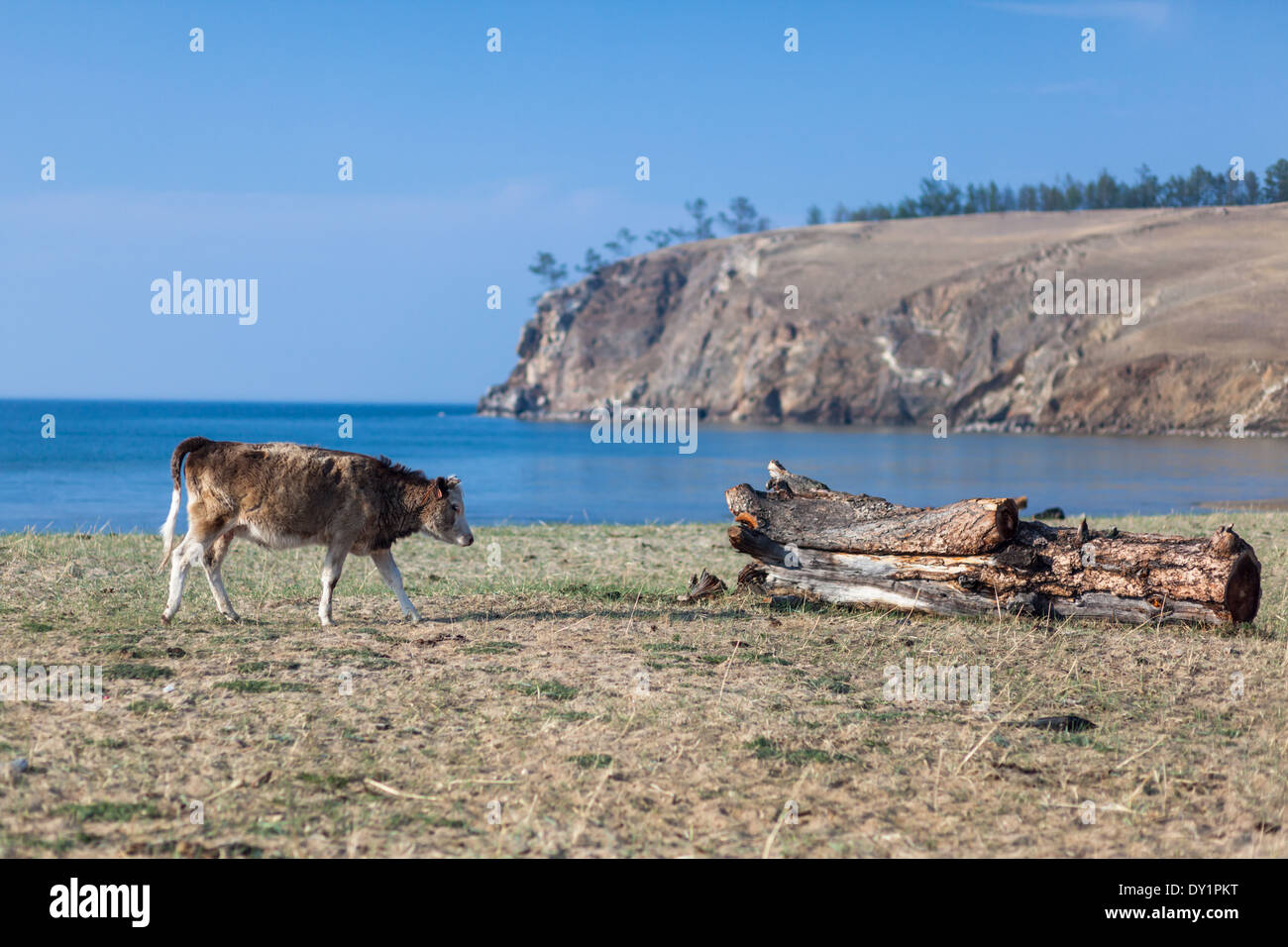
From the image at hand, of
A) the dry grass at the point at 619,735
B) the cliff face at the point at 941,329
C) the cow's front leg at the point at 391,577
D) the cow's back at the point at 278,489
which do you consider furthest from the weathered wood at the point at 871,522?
the cliff face at the point at 941,329

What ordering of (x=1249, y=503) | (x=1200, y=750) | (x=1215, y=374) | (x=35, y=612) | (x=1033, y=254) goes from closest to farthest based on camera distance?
(x=1200, y=750) → (x=35, y=612) → (x=1249, y=503) → (x=1215, y=374) → (x=1033, y=254)

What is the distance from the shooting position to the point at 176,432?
391 ft

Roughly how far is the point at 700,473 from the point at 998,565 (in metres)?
53.3

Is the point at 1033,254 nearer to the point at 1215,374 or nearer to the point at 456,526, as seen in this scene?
the point at 1215,374

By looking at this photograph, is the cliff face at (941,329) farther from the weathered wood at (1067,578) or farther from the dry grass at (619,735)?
the dry grass at (619,735)

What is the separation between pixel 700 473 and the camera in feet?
213

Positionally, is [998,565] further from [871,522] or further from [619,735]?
[619,735]

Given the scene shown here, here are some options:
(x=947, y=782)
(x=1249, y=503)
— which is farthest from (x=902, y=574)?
(x=1249, y=503)

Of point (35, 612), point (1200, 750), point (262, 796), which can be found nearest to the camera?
point (262, 796)

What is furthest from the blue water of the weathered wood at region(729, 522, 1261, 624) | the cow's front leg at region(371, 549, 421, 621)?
the weathered wood at region(729, 522, 1261, 624)

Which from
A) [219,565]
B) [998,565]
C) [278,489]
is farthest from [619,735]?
[998,565]

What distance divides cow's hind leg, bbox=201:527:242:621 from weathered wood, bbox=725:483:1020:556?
568 cm

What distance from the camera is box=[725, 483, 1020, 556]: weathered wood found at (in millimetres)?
11484
